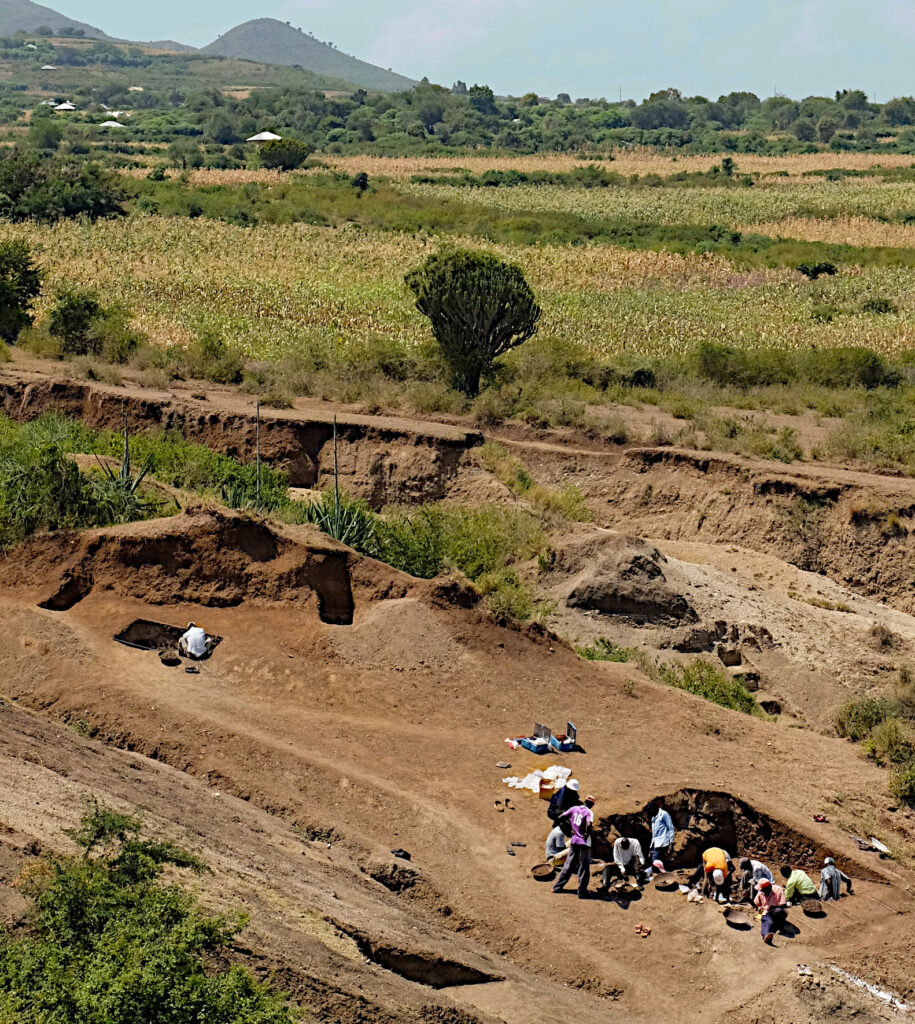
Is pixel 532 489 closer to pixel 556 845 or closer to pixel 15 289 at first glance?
pixel 556 845

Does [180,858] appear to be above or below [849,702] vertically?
above

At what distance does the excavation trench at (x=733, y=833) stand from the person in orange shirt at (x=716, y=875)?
46cm

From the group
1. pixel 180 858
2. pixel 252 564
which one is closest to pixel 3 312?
pixel 252 564

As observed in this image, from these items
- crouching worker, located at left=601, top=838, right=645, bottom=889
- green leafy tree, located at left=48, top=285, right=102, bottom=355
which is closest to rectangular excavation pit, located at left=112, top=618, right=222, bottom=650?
crouching worker, located at left=601, top=838, right=645, bottom=889

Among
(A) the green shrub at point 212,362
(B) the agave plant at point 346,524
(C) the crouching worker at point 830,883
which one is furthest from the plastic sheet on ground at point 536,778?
(A) the green shrub at point 212,362

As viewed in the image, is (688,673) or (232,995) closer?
(232,995)

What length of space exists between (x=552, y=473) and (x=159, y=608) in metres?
11.6

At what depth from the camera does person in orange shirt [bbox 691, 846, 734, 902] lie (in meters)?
12.0

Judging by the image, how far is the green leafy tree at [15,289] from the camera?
110ft

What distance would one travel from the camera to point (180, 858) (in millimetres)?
9414

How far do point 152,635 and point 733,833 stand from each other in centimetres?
662

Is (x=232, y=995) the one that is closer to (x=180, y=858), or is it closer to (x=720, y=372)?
(x=180, y=858)

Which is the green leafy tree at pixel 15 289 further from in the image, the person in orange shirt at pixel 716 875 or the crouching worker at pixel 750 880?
the crouching worker at pixel 750 880

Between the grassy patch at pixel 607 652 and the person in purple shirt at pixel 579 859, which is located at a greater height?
the person in purple shirt at pixel 579 859
